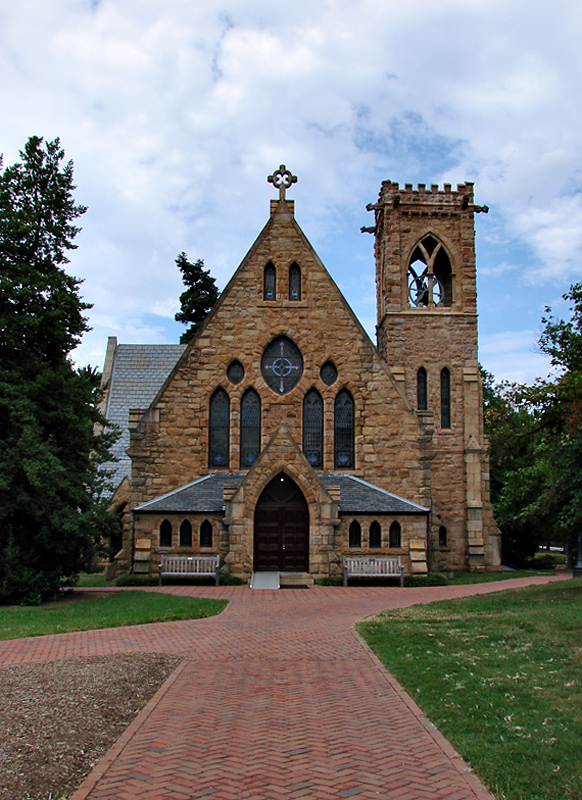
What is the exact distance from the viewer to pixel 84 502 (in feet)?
63.2

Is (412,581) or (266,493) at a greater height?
(266,493)

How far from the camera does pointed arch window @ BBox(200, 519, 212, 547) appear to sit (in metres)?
23.5

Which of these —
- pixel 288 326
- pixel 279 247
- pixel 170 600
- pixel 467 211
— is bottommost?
pixel 170 600

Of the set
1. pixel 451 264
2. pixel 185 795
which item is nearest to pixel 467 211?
pixel 451 264

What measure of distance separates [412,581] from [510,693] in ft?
48.7

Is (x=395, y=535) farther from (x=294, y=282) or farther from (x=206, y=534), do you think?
(x=294, y=282)

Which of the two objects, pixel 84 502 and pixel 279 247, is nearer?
pixel 84 502

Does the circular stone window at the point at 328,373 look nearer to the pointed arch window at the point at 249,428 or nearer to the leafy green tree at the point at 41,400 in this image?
the pointed arch window at the point at 249,428

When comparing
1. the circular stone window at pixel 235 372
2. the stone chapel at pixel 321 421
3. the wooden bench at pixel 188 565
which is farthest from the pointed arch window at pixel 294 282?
the wooden bench at pixel 188 565

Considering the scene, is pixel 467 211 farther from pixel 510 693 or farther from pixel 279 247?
pixel 510 693

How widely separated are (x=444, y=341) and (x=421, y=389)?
2281 millimetres

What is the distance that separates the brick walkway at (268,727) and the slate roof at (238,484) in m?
9.72

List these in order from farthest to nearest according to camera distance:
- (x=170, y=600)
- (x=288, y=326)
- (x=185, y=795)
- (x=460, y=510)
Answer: (x=460, y=510) < (x=288, y=326) < (x=170, y=600) < (x=185, y=795)

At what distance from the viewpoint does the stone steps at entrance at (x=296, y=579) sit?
22606mm
